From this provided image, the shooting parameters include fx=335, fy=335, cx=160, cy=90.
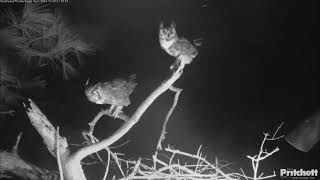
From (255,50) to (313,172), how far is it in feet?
3.27

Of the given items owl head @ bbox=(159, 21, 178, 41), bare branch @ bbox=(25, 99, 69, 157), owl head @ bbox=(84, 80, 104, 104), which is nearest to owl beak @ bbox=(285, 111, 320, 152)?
owl head @ bbox=(159, 21, 178, 41)

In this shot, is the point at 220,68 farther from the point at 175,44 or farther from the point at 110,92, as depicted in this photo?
the point at 110,92

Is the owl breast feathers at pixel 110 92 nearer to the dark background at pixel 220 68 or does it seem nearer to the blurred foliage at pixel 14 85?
the dark background at pixel 220 68

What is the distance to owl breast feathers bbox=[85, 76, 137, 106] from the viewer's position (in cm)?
195

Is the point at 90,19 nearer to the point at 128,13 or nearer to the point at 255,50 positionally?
the point at 128,13

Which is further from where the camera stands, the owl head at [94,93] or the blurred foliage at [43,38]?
the blurred foliage at [43,38]

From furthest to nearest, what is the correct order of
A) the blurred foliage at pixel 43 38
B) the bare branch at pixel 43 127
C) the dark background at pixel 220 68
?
the dark background at pixel 220 68 → the blurred foliage at pixel 43 38 → the bare branch at pixel 43 127

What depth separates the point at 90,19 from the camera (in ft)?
8.36

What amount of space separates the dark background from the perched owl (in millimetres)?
514

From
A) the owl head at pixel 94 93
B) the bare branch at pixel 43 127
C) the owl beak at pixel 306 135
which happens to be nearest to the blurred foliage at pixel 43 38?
the bare branch at pixel 43 127

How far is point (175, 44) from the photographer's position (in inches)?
78.5

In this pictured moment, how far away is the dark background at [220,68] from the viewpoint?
8.27 feet

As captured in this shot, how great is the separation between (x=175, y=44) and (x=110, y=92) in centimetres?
48

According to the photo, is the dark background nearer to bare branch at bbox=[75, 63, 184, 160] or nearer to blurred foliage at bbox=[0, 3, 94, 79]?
blurred foliage at bbox=[0, 3, 94, 79]
